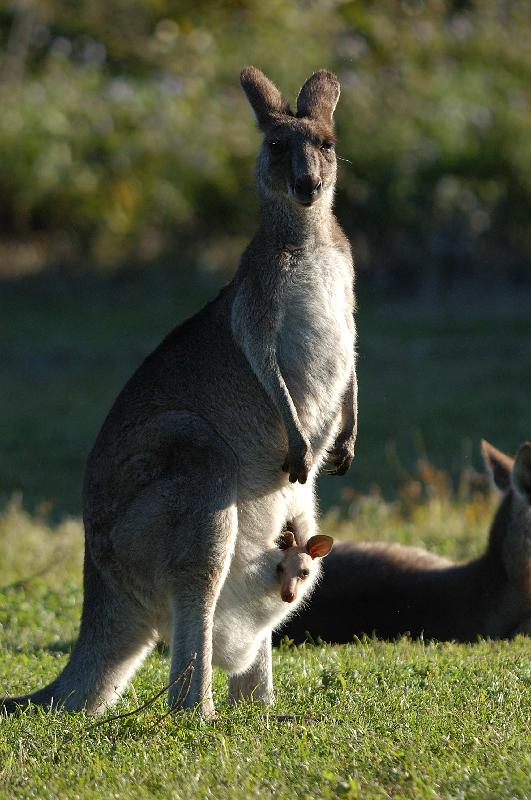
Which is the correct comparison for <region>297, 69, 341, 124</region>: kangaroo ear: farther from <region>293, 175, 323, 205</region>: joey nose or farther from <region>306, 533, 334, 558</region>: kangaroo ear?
<region>306, 533, 334, 558</region>: kangaroo ear

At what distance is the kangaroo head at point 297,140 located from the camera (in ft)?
14.3

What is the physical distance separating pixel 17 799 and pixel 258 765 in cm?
62

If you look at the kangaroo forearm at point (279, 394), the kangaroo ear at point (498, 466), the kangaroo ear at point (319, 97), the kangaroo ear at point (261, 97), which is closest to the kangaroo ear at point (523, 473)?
the kangaroo ear at point (498, 466)

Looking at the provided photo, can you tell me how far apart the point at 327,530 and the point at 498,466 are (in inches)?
71.6

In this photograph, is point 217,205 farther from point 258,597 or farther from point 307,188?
point 258,597

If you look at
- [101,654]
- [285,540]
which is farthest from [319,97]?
[101,654]

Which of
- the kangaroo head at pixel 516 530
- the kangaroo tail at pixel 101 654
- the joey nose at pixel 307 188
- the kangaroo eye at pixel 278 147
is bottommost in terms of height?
the kangaroo head at pixel 516 530

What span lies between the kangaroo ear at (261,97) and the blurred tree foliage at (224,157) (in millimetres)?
9120

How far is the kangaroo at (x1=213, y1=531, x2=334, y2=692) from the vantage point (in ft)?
14.0

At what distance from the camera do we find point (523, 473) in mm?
5848

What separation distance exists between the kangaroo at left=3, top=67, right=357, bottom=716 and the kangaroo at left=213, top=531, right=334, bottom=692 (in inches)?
1.9

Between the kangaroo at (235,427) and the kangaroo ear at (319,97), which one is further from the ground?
the kangaroo ear at (319,97)

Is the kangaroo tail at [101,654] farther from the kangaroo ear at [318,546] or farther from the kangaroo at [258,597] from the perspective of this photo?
the kangaroo ear at [318,546]

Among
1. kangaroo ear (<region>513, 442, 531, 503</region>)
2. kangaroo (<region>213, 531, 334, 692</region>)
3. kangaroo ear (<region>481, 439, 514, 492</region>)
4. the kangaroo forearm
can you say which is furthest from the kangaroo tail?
kangaroo ear (<region>481, 439, 514, 492</region>)
